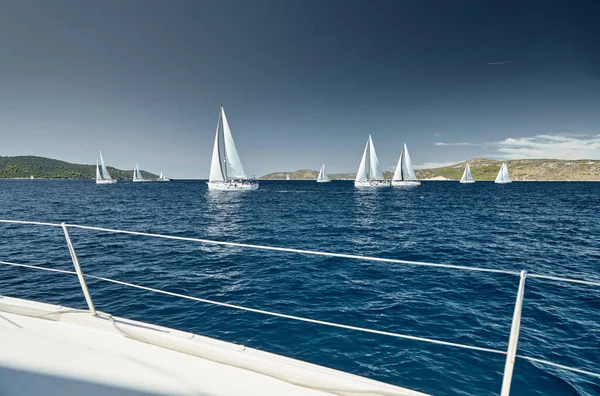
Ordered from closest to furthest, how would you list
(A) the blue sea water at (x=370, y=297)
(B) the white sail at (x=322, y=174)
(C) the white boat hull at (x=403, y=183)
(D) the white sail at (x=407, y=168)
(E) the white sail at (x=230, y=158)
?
(A) the blue sea water at (x=370, y=297)
(E) the white sail at (x=230, y=158)
(D) the white sail at (x=407, y=168)
(C) the white boat hull at (x=403, y=183)
(B) the white sail at (x=322, y=174)

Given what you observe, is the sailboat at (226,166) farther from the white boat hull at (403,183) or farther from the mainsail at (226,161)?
the white boat hull at (403,183)

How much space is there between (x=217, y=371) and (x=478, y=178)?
227 metres

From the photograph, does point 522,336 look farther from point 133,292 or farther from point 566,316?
point 133,292

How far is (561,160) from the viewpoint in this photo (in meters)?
196

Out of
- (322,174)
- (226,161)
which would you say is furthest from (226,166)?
(322,174)

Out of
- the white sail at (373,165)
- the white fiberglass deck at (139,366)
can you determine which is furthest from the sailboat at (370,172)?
the white fiberglass deck at (139,366)

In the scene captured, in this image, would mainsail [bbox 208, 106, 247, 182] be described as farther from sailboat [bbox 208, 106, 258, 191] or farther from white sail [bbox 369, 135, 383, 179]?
white sail [bbox 369, 135, 383, 179]

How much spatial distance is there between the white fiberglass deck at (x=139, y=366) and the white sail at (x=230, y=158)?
6306cm

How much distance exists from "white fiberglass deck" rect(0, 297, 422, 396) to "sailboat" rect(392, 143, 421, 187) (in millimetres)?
98673

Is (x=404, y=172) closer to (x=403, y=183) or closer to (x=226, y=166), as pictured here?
(x=403, y=183)

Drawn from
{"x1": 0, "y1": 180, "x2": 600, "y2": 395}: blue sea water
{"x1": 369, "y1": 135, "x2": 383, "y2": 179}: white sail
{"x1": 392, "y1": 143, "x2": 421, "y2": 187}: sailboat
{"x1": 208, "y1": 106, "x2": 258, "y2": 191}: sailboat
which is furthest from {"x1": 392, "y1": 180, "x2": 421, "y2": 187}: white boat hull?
{"x1": 0, "y1": 180, "x2": 600, "y2": 395}: blue sea water

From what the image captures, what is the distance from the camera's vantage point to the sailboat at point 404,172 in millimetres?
95188

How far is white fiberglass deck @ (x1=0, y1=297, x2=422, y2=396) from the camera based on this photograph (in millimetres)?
2445

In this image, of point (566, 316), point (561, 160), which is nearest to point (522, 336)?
point (566, 316)
